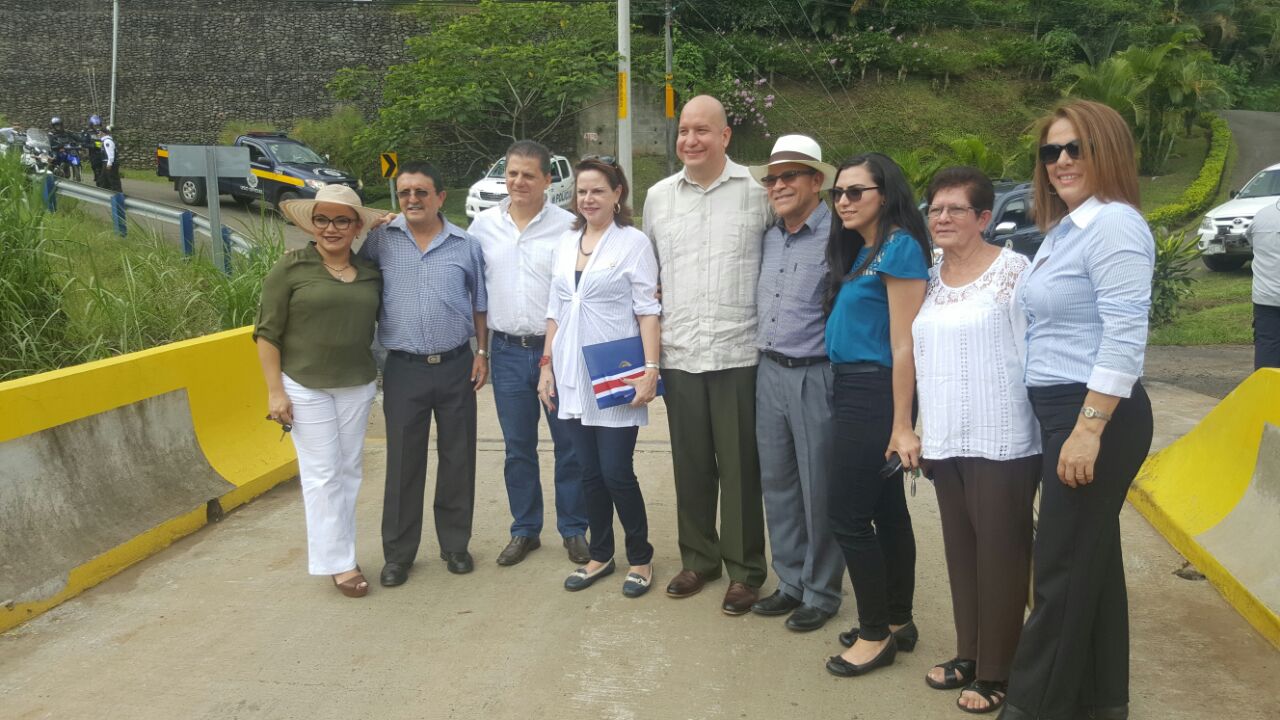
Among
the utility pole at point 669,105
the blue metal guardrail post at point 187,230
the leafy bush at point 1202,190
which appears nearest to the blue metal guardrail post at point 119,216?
the blue metal guardrail post at point 187,230

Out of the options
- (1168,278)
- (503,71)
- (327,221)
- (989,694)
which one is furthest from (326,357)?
(503,71)

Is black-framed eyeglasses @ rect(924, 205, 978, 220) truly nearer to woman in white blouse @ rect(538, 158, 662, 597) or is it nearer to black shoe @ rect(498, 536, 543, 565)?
woman in white blouse @ rect(538, 158, 662, 597)

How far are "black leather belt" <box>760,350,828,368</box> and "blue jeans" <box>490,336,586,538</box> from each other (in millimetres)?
1235

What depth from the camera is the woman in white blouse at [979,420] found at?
3479 millimetres

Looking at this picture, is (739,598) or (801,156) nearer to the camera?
(801,156)

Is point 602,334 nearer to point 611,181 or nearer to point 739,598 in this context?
point 611,181

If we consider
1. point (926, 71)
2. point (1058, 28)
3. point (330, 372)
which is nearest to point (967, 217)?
point (330, 372)

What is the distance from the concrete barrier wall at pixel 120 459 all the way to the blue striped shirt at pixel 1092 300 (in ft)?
13.3

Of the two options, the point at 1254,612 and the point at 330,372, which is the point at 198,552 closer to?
the point at 330,372

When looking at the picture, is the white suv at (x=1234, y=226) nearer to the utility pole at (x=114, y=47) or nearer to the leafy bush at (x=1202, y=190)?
the leafy bush at (x=1202, y=190)

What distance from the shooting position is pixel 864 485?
3.81 metres

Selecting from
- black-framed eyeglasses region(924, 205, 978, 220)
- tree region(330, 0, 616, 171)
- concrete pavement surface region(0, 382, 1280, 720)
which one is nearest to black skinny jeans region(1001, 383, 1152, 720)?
concrete pavement surface region(0, 382, 1280, 720)

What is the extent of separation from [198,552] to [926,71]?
107 ft

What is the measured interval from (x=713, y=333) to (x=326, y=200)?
177 cm
